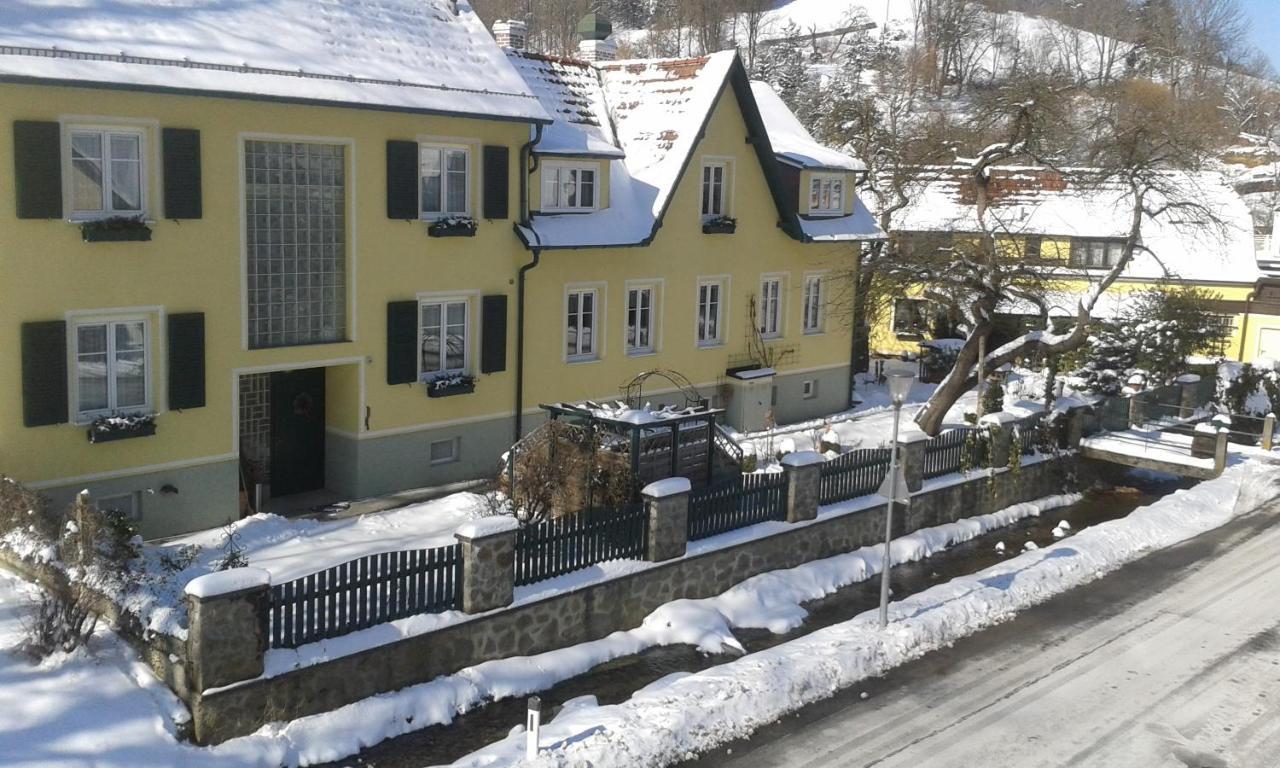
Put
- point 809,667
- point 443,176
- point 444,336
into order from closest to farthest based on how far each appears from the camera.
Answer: point 809,667 < point 443,176 < point 444,336

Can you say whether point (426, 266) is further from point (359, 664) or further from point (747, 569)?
point (359, 664)

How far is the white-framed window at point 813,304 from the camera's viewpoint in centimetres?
2817

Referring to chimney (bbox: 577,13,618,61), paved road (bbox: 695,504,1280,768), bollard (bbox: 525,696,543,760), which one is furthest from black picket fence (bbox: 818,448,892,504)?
chimney (bbox: 577,13,618,61)

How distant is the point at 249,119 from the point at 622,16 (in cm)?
9986

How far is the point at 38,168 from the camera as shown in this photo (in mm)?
14586

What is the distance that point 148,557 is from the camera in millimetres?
13312

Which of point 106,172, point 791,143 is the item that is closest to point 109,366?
point 106,172

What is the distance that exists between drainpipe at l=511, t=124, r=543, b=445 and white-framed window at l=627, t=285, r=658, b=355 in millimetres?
2898

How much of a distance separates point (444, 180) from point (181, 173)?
4.82 m

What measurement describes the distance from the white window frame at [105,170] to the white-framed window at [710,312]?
481 inches

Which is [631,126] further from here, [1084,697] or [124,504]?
[1084,697]

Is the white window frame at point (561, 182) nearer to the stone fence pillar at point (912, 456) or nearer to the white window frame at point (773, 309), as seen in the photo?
the white window frame at point (773, 309)

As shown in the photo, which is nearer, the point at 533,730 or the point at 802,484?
the point at 533,730

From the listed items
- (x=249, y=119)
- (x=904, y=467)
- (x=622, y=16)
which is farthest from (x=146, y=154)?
(x=622, y=16)
